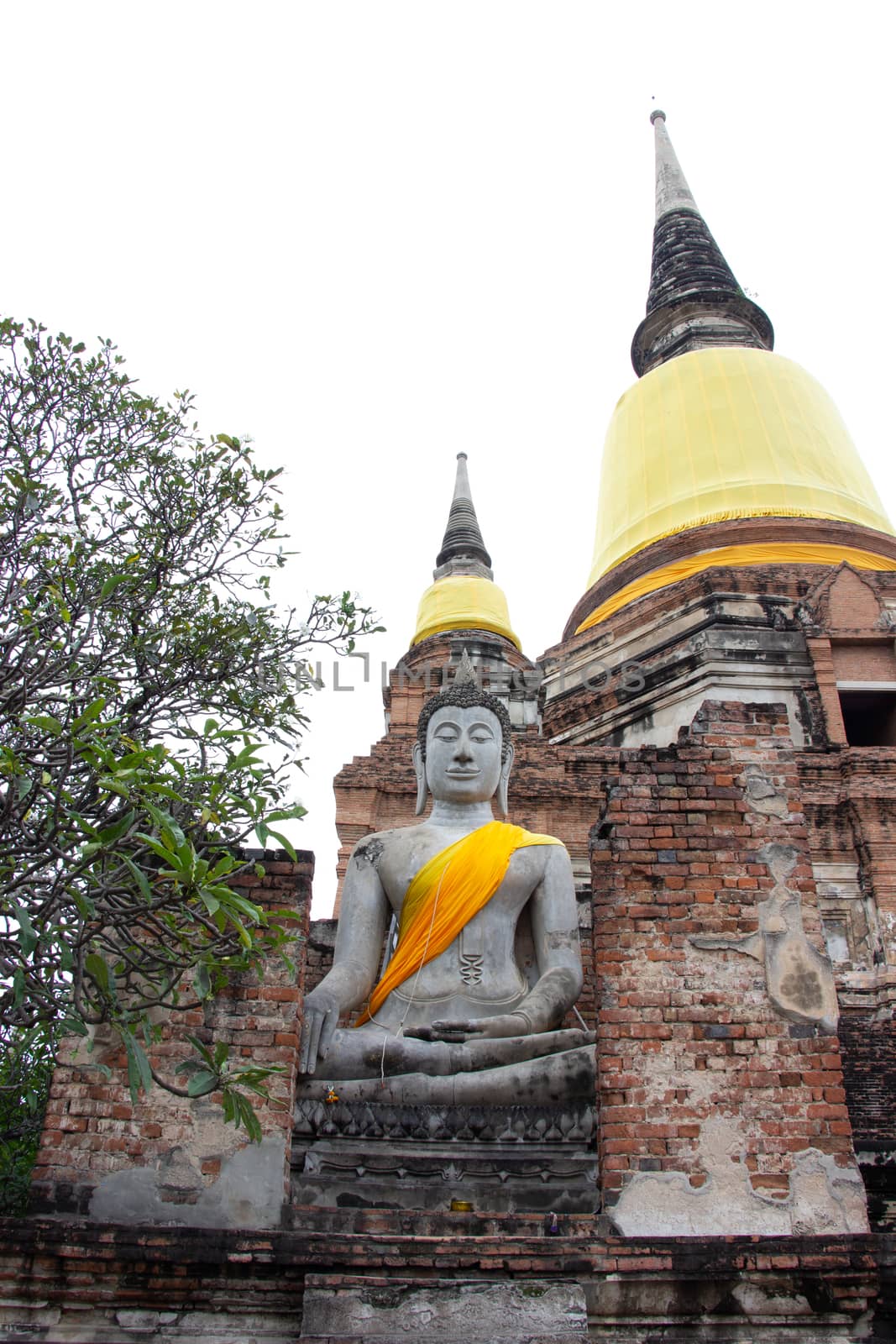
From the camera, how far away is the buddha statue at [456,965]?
502 cm

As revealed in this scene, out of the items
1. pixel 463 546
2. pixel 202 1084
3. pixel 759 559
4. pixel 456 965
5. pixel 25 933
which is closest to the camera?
pixel 25 933

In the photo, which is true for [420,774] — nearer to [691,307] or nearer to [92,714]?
[92,714]

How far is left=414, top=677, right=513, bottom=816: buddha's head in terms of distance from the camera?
21.9 feet

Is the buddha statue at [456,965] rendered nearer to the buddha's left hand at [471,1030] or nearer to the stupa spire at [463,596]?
the buddha's left hand at [471,1030]

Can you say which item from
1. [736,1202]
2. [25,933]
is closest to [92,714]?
[25,933]

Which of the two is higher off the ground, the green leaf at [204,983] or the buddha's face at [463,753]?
the buddha's face at [463,753]

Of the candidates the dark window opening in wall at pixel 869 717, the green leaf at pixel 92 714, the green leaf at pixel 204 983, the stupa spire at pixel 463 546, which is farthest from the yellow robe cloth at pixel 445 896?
the stupa spire at pixel 463 546

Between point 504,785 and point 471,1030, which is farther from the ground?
point 504,785

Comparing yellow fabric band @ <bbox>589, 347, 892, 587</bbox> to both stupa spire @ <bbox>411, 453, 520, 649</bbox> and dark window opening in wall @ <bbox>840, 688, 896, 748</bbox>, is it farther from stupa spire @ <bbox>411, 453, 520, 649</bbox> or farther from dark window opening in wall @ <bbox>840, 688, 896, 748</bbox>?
dark window opening in wall @ <bbox>840, 688, 896, 748</bbox>

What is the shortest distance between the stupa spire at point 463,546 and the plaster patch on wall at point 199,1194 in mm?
16458

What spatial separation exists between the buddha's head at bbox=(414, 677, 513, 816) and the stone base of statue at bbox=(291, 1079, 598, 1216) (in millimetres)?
2055

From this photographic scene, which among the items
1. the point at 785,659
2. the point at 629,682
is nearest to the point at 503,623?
the point at 629,682

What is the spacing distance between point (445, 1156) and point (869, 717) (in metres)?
10.8

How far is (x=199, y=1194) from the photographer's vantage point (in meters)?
4.27
